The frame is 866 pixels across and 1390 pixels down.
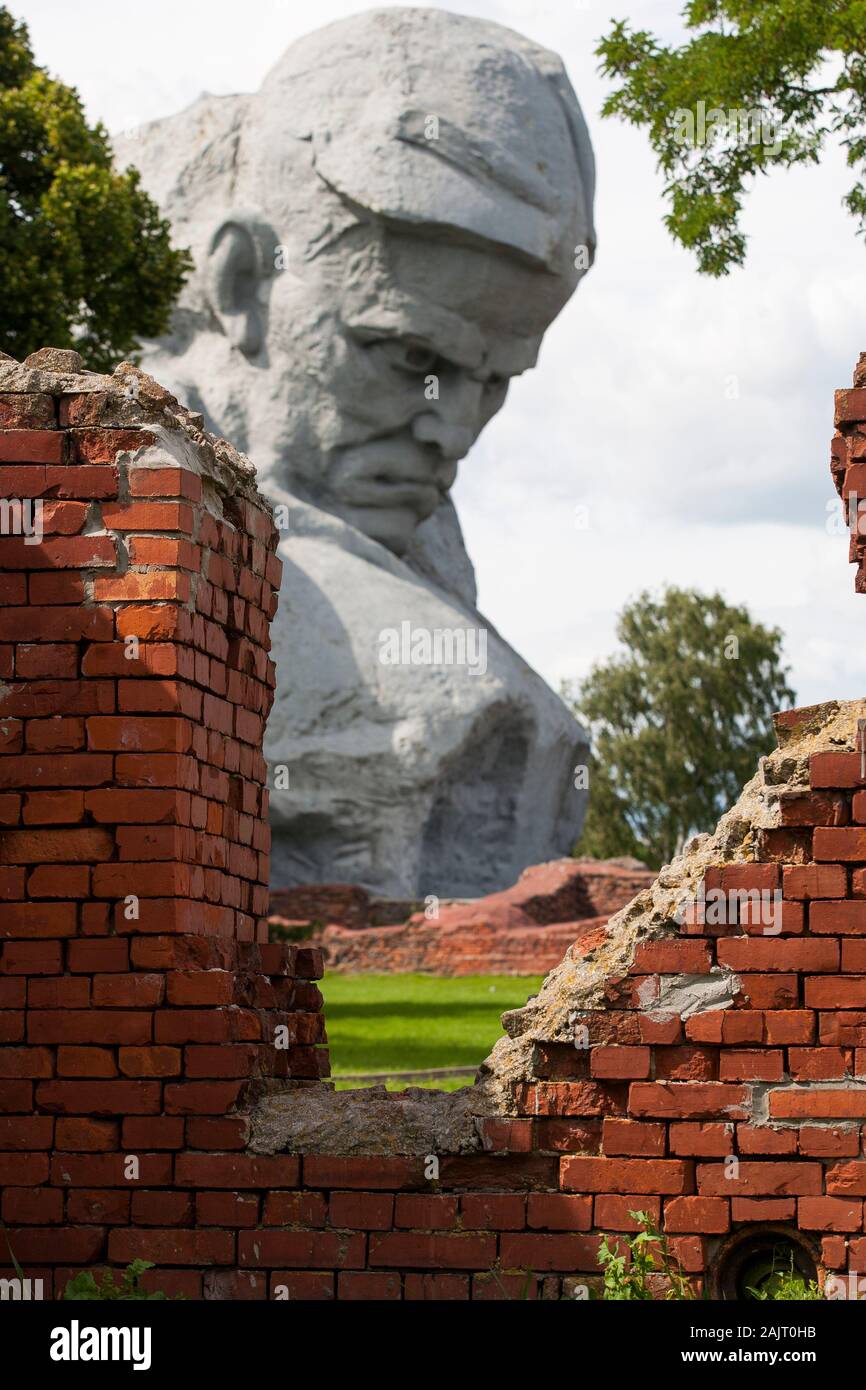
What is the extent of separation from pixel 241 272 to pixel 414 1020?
16.2m

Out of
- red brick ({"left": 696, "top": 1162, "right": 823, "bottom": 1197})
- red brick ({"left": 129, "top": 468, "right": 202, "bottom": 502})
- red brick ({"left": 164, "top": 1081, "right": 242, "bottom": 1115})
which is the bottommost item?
red brick ({"left": 696, "top": 1162, "right": 823, "bottom": 1197})

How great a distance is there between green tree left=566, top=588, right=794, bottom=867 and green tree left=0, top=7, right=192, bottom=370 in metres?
27.4

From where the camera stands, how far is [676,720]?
4419 cm

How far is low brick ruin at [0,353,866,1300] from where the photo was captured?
551 centimetres

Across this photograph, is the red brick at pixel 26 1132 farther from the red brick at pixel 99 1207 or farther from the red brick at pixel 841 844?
the red brick at pixel 841 844

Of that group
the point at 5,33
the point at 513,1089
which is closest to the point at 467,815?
the point at 5,33

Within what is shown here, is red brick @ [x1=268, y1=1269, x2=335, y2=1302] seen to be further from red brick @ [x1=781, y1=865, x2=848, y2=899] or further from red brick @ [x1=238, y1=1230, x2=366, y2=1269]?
red brick @ [x1=781, y1=865, x2=848, y2=899]

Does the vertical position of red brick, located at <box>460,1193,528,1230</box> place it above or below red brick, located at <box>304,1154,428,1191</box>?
below

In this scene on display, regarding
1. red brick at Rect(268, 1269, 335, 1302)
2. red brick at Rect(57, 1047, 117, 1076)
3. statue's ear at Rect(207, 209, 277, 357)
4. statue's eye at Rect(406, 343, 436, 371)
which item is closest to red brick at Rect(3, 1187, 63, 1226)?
red brick at Rect(57, 1047, 117, 1076)

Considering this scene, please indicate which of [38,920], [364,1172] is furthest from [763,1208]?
[38,920]

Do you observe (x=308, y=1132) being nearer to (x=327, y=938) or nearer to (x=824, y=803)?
(x=824, y=803)

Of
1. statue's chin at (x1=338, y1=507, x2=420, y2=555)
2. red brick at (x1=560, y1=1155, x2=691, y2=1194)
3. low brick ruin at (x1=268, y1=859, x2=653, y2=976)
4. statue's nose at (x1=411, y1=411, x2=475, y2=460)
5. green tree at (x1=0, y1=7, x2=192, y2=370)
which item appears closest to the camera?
red brick at (x1=560, y1=1155, x2=691, y2=1194)

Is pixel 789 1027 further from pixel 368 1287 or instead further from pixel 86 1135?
pixel 86 1135
